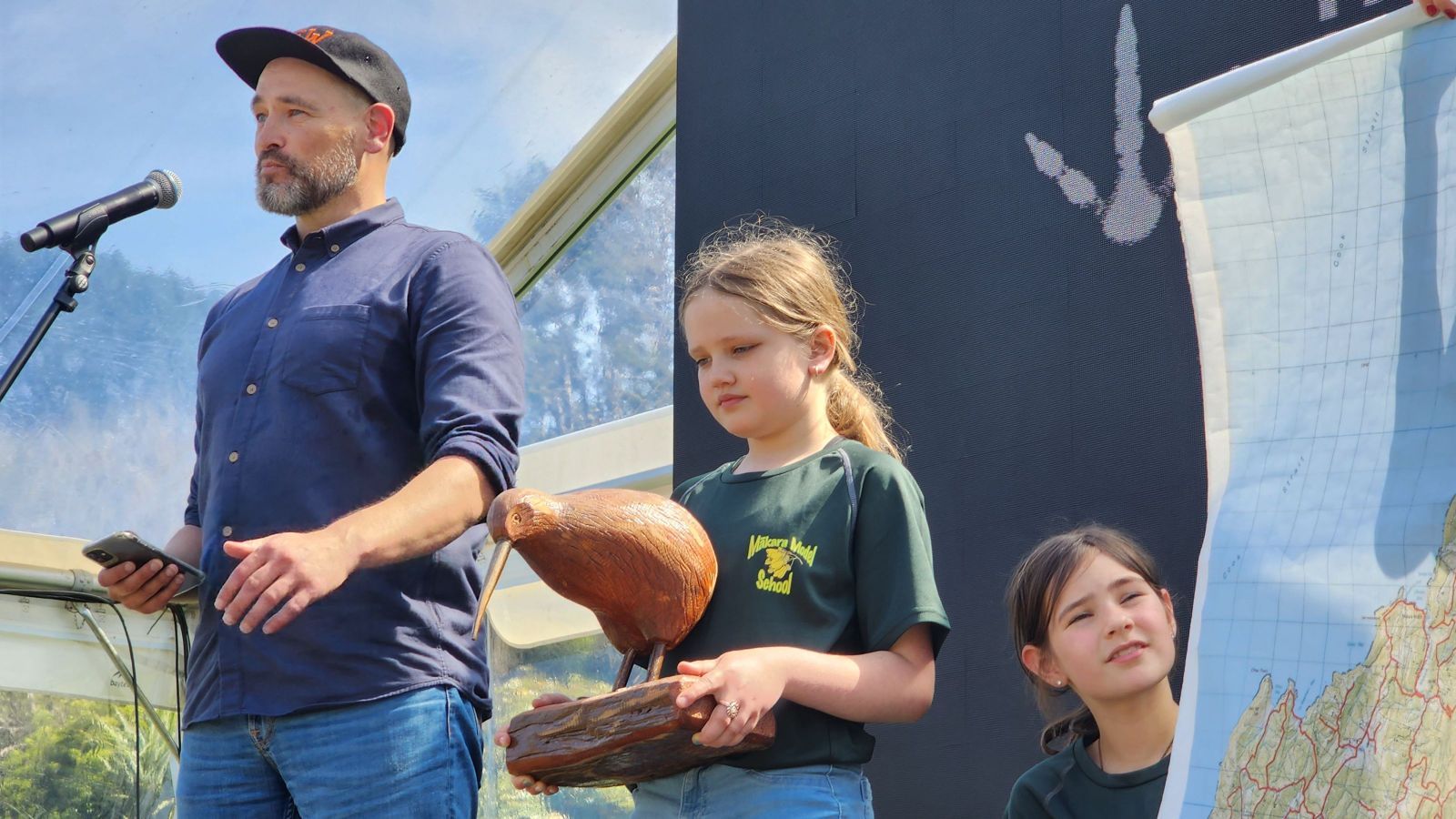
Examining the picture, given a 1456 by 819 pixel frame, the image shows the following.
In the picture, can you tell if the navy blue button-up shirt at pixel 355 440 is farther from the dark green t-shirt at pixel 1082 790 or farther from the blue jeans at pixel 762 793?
the dark green t-shirt at pixel 1082 790

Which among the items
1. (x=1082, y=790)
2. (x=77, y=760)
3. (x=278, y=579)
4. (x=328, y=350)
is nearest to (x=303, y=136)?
(x=328, y=350)

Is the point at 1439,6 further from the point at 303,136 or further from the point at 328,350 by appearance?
the point at 303,136

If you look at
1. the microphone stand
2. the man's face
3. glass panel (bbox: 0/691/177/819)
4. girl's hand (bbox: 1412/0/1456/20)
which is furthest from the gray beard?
glass panel (bbox: 0/691/177/819)

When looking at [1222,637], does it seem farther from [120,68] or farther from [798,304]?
[120,68]

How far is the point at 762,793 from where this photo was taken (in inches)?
53.5

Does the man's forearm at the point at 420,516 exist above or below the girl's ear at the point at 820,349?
below

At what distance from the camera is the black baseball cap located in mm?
1842

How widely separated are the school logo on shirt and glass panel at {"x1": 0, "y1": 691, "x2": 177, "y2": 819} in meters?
2.22

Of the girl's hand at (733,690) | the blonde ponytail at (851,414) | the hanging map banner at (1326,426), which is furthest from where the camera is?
the blonde ponytail at (851,414)

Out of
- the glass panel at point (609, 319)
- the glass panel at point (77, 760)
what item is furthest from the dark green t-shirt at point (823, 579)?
the glass panel at point (77, 760)

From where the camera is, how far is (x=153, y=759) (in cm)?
323

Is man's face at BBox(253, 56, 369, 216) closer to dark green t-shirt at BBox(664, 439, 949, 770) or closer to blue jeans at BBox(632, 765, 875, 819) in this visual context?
dark green t-shirt at BBox(664, 439, 949, 770)

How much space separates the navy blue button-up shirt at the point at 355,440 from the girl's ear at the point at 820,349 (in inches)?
13.8

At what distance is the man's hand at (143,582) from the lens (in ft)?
5.29
